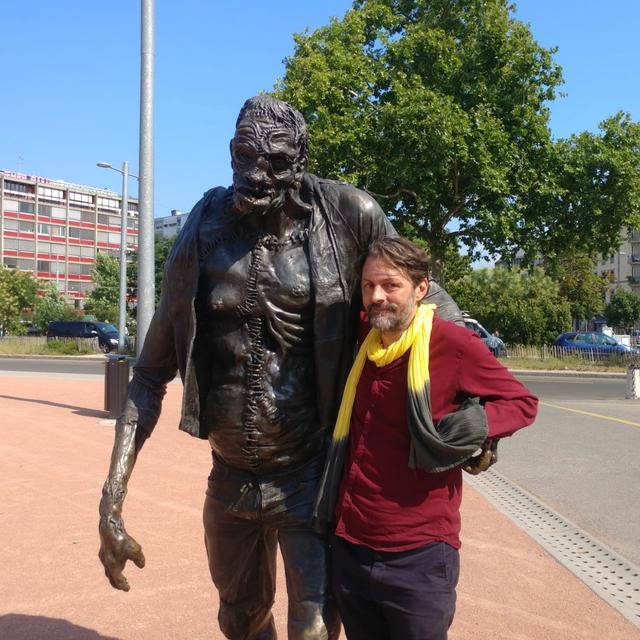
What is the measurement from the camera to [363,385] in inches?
87.4

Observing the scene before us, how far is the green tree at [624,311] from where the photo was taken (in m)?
62.2

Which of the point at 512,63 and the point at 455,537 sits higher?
the point at 512,63

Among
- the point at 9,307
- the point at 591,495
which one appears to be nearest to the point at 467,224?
the point at 591,495

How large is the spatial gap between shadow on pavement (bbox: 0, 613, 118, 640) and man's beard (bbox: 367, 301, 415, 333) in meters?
2.55

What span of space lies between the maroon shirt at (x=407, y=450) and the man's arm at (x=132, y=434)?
63 centimetres

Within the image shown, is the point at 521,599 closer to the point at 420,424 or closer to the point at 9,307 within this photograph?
the point at 420,424

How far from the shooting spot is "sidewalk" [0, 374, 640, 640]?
399 cm

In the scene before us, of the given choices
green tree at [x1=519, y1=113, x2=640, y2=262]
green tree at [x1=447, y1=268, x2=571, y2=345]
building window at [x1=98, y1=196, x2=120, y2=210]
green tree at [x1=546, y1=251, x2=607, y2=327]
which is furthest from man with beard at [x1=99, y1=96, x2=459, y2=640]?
building window at [x1=98, y1=196, x2=120, y2=210]

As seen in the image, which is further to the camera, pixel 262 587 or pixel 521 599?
pixel 521 599

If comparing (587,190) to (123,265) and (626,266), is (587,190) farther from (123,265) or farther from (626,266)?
(626,266)

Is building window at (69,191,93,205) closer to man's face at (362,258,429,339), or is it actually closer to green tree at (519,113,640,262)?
green tree at (519,113,640,262)

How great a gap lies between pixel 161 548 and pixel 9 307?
45.8 meters

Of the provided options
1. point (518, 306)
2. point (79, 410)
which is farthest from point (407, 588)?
point (518, 306)

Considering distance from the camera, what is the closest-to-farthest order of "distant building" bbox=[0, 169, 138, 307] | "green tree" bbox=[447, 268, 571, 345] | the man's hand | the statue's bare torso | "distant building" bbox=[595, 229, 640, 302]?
the man's hand
the statue's bare torso
"green tree" bbox=[447, 268, 571, 345]
"distant building" bbox=[595, 229, 640, 302]
"distant building" bbox=[0, 169, 138, 307]
